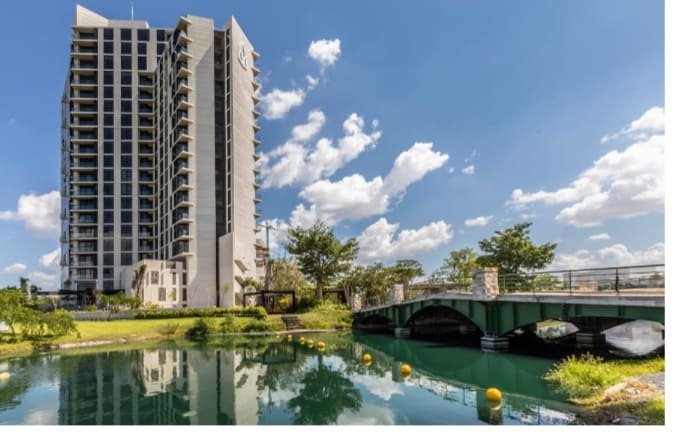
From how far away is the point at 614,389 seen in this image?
13070 millimetres

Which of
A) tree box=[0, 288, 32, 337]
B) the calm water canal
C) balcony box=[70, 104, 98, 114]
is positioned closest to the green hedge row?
tree box=[0, 288, 32, 337]

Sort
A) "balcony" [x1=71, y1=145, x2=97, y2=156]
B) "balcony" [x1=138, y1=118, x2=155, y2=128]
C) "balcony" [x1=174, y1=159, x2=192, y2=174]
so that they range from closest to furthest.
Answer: "balcony" [x1=174, y1=159, x2=192, y2=174] → "balcony" [x1=71, y1=145, x2=97, y2=156] → "balcony" [x1=138, y1=118, x2=155, y2=128]

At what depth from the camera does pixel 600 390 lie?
534 inches

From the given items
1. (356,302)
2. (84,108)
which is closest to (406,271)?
(356,302)

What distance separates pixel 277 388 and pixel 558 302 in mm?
13234

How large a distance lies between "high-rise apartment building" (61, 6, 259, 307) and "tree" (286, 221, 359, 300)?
32.7ft

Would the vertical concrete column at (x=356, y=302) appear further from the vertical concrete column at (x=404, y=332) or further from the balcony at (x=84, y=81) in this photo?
the balcony at (x=84, y=81)

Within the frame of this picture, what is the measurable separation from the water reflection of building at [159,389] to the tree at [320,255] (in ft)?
73.4

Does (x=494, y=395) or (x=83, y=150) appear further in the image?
(x=83, y=150)

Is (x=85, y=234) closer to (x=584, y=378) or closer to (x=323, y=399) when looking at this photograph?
(x=323, y=399)

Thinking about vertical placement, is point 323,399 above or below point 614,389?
below

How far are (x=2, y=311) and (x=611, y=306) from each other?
3423 centimetres

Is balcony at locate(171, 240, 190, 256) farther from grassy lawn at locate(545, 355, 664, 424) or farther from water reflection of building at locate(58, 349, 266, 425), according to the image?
grassy lawn at locate(545, 355, 664, 424)

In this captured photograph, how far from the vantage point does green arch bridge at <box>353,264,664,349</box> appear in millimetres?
16594
